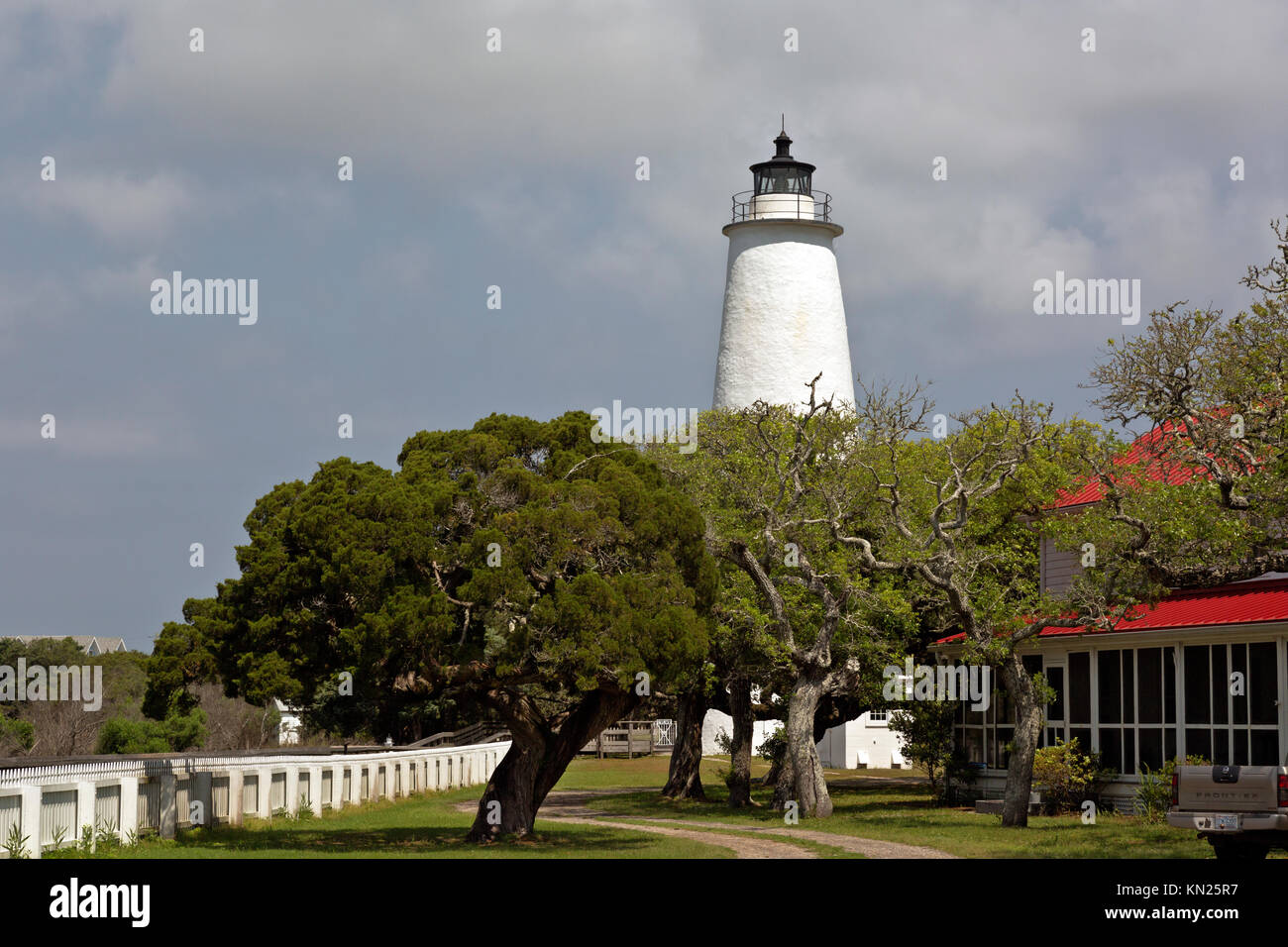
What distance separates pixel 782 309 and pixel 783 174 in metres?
5.48

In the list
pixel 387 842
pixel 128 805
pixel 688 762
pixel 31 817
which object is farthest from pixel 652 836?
pixel 688 762

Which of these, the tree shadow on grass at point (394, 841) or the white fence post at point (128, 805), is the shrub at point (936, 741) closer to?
the tree shadow on grass at point (394, 841)

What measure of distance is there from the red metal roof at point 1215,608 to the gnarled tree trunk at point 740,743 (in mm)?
7188

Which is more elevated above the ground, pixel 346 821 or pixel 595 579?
pixel 595 579

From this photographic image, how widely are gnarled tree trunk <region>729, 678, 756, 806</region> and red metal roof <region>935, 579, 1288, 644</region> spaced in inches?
283

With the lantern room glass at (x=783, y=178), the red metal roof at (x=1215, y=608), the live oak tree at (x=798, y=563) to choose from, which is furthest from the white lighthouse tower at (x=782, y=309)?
the red metal roof at (x=1215, y=608)

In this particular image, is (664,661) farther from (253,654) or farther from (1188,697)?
(1188,697)

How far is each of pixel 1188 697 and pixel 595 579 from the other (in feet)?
41.1

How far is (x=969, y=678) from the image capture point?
32.3 m

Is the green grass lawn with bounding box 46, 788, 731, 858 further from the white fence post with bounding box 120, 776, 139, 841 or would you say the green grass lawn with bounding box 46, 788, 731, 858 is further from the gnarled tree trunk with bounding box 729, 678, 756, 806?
the gnarled tree trunk with bounding box 729, 678, 756, 806

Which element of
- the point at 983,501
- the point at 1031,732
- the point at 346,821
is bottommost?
the point at 346,821

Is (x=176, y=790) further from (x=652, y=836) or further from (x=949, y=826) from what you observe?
(x=949, y=826)

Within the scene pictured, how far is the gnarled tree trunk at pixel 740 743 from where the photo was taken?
32469 mm
